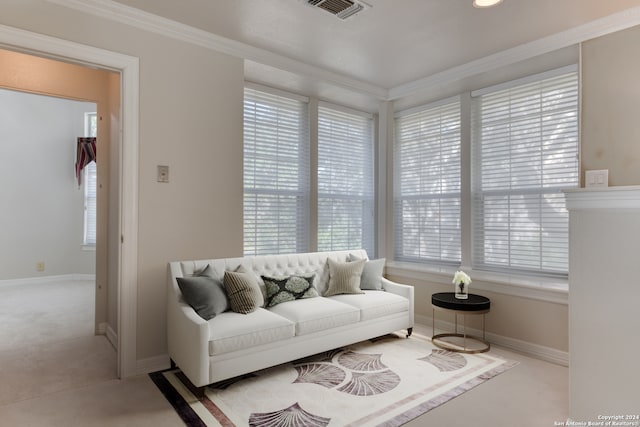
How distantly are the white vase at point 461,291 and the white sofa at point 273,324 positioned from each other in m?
0.45

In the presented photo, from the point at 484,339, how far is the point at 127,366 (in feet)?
10.6

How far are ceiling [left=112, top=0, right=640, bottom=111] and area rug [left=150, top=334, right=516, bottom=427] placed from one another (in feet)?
9.23

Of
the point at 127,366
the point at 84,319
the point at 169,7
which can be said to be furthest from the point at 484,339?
the point at 84,319

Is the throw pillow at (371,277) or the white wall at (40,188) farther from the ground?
the white wall at (40,188)

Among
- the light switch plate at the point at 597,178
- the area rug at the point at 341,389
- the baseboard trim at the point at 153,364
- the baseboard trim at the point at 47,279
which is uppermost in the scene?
the light switch plate at the point at 597,178

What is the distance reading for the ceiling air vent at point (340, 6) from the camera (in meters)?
2.74

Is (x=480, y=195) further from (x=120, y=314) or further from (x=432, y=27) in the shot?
(x=120, y=314)

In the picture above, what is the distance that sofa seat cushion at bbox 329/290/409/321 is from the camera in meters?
3.45

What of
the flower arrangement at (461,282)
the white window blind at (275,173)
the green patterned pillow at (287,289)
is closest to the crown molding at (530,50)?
the white window blind at (275,173)

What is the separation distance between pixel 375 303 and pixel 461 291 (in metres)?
0.94

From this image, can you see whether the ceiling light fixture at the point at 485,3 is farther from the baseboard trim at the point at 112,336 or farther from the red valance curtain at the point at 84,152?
the red valance curtain at the point at 84,152

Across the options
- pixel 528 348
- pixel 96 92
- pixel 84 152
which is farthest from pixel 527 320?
pixel 84 152

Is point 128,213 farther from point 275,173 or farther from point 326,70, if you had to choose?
point 326,70

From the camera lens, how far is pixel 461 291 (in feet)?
12.4
